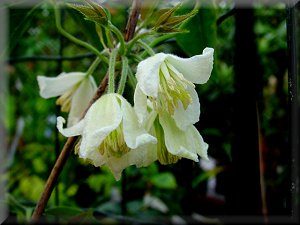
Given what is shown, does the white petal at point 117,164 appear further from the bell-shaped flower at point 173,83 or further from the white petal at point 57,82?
the white petal at point 57,82

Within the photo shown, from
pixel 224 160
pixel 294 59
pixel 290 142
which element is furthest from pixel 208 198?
pixel 294 59

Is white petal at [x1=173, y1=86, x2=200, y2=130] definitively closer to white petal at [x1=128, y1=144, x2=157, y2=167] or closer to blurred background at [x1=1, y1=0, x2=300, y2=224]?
white petal at [x1=128, y1=144, x2=157, y2=167]

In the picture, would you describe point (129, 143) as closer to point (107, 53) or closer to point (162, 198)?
point (107, 53)

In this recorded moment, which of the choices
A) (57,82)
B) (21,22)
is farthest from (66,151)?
(21,22)

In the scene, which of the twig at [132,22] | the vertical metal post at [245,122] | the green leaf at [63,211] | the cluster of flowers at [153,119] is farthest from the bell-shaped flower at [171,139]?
the vertical metal post at [245,122]

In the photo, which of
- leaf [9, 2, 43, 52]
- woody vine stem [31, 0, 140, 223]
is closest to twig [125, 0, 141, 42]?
woody vine stem [31, 0, 140, 223]

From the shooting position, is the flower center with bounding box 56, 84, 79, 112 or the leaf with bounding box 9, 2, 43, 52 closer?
the flower center with bounding box 56, 84, 79, 112

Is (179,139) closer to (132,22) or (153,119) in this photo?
(153,119)
